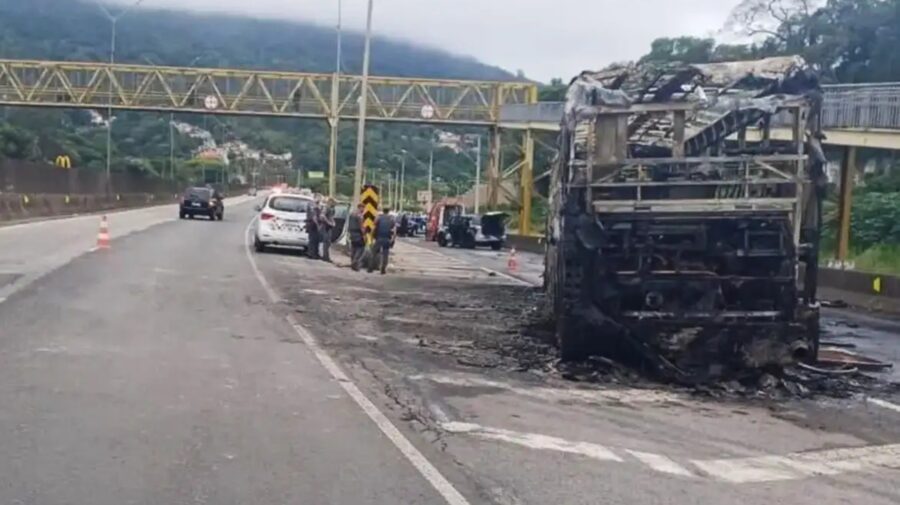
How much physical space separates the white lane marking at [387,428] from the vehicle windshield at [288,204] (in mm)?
19073

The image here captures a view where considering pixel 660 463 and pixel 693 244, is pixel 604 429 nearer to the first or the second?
pixel 660 463

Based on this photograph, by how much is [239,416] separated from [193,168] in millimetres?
147711

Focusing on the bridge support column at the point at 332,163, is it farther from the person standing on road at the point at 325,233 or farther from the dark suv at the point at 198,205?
the person standing on road at the point at 325,233

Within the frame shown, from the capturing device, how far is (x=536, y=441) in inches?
384

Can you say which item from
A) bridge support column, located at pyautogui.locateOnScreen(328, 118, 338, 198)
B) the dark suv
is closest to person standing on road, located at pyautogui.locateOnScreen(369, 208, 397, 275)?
bridge support column, located at pyautogui.locateOnScreen(328, 118, 338, 198)

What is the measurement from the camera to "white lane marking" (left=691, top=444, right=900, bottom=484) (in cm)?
893

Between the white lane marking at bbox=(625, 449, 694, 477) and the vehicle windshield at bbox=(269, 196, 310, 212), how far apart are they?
2699 cm

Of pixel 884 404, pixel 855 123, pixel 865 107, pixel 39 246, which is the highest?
pixel 865 107

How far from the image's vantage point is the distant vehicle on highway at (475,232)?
192 feet

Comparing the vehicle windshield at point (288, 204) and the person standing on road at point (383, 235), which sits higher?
the vehicle windshield at point (288, 204)

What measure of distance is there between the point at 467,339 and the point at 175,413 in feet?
23.5

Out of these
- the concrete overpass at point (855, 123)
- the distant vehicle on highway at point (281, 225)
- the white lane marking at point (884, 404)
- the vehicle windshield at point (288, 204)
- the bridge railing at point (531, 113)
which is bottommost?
the white lane marking at point (884, 404)

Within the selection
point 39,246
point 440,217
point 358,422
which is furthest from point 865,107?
point 440,217

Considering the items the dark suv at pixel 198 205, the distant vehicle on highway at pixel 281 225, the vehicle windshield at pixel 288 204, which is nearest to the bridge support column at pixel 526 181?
the dark suv at pixel 198 205
